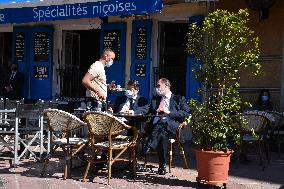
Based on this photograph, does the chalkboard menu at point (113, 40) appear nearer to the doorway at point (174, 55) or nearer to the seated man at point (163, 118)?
the doorway at point (174, 55)

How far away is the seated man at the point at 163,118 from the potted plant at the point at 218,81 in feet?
2.50

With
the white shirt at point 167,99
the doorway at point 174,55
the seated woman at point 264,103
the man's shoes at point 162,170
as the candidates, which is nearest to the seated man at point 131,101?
the white shirt at point 167,99

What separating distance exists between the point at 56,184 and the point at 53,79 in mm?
6755

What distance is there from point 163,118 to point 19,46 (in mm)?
7248

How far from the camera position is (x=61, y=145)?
6.30 m

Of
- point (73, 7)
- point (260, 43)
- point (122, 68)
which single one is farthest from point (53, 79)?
point (260, 43)

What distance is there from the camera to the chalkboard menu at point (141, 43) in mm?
11047

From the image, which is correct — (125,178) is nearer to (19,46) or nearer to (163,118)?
(163,118)

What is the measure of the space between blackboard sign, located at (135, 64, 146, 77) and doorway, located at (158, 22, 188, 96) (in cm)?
37

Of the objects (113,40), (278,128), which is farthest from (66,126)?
(113,40)

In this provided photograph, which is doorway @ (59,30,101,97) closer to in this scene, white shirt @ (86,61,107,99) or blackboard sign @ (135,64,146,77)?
blackboard sign @ (135,64,146,77)

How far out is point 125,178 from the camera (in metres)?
6.32

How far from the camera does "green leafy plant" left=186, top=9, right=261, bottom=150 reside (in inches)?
221

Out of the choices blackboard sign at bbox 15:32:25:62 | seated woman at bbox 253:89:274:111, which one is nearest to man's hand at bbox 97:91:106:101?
seated woman at bbox 253:89:274:111
